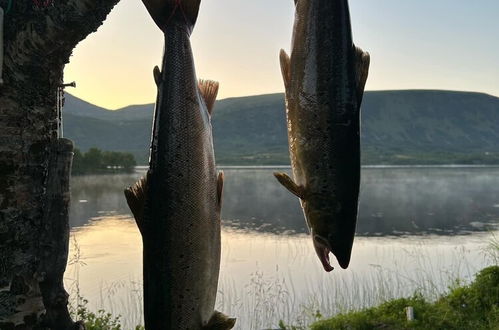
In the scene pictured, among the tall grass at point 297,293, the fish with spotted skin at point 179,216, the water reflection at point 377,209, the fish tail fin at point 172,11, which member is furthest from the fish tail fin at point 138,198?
the water reflection at point 377,209

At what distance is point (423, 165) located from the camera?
486ft

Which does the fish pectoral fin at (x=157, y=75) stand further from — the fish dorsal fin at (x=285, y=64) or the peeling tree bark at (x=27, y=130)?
the peeling tree bark at (x=27, y=130)

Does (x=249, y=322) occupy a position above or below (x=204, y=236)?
below

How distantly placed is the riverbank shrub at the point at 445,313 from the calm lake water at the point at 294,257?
2258 mm

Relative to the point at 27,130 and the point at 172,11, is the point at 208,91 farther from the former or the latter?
the point at 27,130

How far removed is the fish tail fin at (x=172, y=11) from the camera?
2.61 m

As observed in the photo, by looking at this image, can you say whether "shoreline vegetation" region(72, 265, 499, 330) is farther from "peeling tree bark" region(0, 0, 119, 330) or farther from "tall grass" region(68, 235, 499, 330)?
"peeling tree bark" region(0, 0, 119, 330)

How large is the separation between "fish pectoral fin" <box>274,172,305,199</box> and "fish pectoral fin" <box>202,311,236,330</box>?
0.68 meters

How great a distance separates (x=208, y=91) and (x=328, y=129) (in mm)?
638

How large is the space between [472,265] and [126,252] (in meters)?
17.0

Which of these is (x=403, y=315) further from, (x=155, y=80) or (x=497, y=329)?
(x=155, y=80)

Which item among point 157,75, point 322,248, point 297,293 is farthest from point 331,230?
point 297,293

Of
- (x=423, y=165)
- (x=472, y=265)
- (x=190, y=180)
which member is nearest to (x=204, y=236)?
(x=190, y=180)

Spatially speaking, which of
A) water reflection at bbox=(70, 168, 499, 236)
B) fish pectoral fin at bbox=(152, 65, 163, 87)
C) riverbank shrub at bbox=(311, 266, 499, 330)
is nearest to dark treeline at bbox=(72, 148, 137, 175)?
water reflection at bbox=(70, 168, 499, 236)
